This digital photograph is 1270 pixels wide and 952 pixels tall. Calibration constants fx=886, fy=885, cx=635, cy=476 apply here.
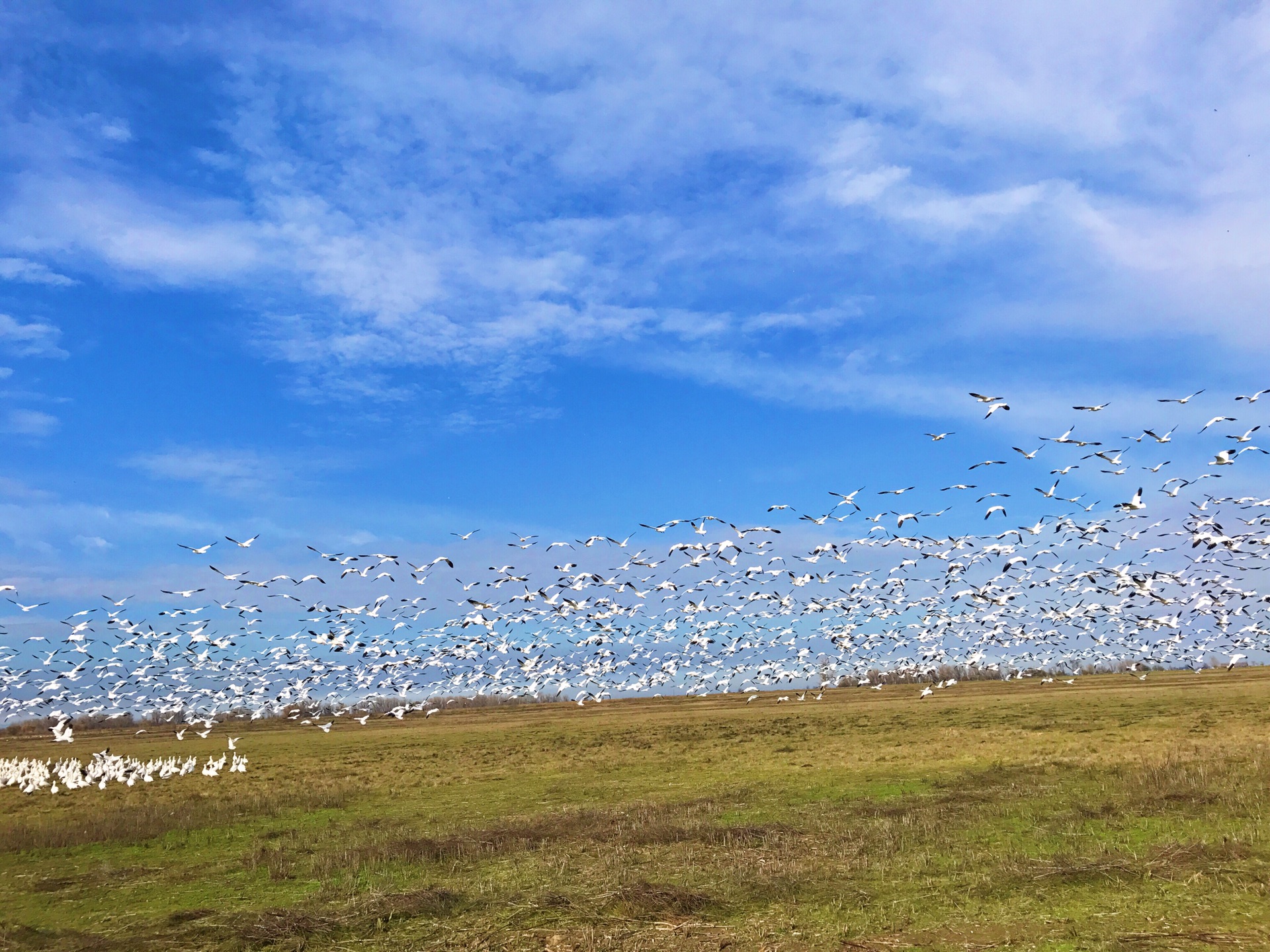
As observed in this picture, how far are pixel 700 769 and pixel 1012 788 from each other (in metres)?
14.0

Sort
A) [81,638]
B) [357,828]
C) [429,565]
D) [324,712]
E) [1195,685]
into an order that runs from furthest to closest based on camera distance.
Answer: [324,712]
[1195,685]
[81,638]
[429,565]
[357,828]

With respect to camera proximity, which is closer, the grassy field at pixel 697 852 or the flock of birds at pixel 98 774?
the grassy field at pixel 697 852

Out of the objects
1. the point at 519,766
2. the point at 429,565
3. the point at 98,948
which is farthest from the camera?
the point at 519,766

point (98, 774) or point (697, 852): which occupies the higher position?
point (98, 774)

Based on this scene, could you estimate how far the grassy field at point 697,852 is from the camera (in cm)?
1336

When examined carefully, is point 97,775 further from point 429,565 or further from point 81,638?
point 429,565

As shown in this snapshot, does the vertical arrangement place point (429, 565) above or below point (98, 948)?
above

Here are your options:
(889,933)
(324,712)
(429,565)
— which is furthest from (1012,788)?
(324,712)

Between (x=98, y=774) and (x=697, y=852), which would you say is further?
(x=98, y=774)

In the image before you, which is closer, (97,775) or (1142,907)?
(1142,907)

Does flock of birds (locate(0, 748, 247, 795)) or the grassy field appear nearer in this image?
the grassy field

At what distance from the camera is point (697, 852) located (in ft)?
61.6

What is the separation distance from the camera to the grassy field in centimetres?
1336

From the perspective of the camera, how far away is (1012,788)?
1019 inches
